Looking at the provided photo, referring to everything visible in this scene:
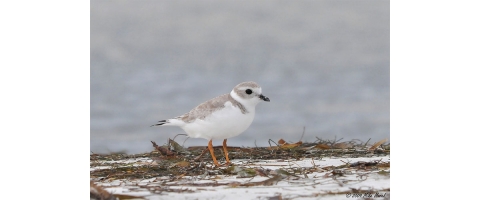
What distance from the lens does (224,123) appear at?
5551 millimetres

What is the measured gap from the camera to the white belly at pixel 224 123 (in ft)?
18.2

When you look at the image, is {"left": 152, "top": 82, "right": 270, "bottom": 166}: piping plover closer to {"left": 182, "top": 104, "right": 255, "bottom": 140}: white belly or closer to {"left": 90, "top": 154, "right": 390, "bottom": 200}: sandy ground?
{"left": 182, "top": 104, "right": 255, "bottom": 140}: white belly

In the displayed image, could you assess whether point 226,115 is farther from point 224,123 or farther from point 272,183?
point 272,183

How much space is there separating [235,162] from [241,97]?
25.1 inches

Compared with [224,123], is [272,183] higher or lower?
lower

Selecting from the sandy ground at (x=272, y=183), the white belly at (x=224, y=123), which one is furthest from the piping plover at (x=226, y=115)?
the sandy ground at (x=272, y=183)

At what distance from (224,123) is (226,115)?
8cm

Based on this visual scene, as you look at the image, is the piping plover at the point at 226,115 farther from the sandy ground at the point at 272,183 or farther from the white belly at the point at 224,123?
the sandy ground at the point at 272,183

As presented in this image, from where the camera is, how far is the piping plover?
5.56m

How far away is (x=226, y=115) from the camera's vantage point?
556cm

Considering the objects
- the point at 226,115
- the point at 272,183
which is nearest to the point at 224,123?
the point at 226,115

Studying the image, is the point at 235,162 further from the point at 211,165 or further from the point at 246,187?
the point at 246,187

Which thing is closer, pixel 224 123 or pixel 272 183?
pixel 272 183

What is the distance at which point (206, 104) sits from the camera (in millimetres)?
5824
